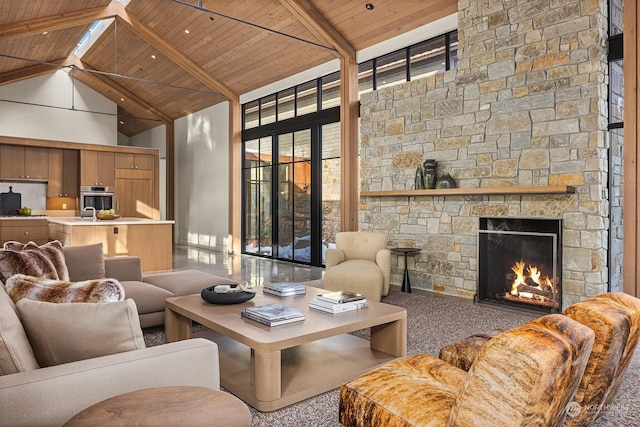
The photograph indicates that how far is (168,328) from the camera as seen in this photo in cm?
328

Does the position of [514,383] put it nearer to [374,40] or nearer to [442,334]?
[442,334]

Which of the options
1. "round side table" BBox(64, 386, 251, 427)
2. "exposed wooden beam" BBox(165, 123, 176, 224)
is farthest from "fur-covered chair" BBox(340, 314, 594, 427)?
"exposed wooden beam" BBox(165, 123, 176, 224)

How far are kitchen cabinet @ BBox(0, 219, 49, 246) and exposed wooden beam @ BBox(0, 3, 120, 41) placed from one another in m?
3.16

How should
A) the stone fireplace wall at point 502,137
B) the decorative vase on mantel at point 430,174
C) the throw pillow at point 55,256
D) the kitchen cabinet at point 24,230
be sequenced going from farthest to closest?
1. the kitchen cabinet at point 24,230
2. the decorative vase on mantel at point 430,174
3. the stone fireplace wall at point 502,137
4. the throw pillow at point 55,256

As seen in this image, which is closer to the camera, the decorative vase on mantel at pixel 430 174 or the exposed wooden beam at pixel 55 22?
the decorative vase on mantel at pixel 430 174

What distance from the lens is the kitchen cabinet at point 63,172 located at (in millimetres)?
10148

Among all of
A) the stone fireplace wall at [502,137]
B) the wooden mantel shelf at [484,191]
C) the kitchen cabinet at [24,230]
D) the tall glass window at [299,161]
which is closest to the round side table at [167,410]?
the wooden mantel shelf at [484,191]

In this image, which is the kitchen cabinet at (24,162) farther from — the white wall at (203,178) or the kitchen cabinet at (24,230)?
the white wall at (203,178)

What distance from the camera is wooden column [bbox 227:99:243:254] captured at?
9.79 m

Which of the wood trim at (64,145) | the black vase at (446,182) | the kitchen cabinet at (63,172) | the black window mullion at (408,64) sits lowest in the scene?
the black vase at (446,182)

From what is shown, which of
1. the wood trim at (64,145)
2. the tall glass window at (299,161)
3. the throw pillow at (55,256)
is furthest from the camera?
the wood trim at (64,145)

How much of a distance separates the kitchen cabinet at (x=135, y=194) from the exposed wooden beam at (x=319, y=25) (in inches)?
250

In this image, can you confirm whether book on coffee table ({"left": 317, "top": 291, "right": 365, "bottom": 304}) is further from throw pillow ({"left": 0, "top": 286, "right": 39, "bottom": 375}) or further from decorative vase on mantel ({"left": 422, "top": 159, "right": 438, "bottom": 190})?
decorative vase on mantel ({"left": 422, "top": 159, "right": 438, "bottom": 190})

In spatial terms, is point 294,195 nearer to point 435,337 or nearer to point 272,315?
point 435,337
